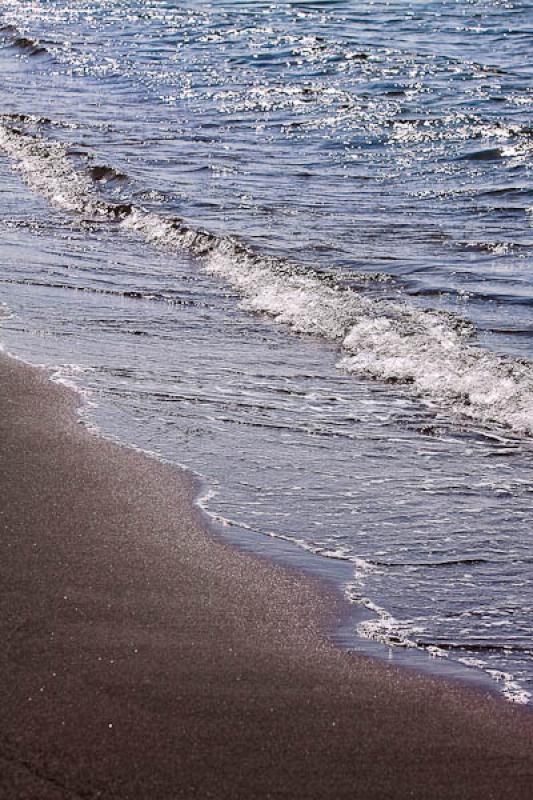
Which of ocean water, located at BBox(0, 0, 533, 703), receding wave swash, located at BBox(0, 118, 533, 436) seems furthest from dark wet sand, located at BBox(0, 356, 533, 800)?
receding wave swash, located at BBox(0, 118, 533, 436)

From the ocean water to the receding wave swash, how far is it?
0.02 metres

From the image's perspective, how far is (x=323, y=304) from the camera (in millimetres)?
7906

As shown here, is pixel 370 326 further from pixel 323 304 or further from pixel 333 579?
pixel 333 579

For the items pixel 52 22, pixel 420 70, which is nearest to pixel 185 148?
pixel 420 70

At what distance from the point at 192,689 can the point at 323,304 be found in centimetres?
455

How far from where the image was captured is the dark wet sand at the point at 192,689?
3.26m

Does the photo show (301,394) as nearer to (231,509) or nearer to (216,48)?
(231,509)

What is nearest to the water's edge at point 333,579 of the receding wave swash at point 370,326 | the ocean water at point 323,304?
the ocean water at point 323,304

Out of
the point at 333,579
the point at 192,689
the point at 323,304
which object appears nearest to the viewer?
the point at 192,689

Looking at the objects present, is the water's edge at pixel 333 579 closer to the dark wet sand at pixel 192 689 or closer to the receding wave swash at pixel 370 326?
the dark wet sand at pixel 192 689

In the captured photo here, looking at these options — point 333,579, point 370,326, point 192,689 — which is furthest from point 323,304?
point 192,689

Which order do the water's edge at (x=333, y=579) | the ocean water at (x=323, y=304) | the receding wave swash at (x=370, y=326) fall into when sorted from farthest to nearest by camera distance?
the receding wave swash at (x=370, y=326) < the ocean water at (x=323, y=304) < the water's edge at (x=333, y=579)

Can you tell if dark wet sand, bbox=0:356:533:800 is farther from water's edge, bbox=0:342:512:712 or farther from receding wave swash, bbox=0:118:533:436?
receding wave swash, bbox=0:118:533:436

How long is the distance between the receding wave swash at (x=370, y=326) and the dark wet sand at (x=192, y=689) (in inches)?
80.3
